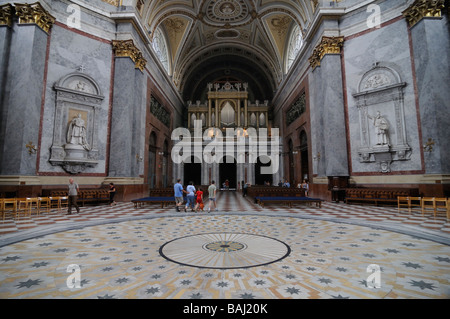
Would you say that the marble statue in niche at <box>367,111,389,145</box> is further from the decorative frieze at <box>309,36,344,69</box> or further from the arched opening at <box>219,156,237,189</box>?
the arched opening at <box>219,156,237,189</box>

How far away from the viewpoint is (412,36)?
31.7ft

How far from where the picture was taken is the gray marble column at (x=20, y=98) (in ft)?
28.8

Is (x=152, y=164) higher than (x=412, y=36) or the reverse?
the reverse

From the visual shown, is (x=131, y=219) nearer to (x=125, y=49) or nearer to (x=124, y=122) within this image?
(x=124, y=122)

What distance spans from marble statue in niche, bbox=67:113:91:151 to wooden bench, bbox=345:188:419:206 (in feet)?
40.9

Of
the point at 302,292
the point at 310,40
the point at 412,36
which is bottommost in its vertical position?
the point at 302,292

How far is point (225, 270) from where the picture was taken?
2.91 meters

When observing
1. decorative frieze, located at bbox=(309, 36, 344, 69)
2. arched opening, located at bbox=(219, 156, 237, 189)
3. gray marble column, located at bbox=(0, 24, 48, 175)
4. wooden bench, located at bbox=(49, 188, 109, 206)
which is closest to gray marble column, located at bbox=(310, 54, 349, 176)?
decorative frieze, located at bbox=(309, 36, 344, 69)

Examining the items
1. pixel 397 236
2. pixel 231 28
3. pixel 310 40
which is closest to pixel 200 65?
pixel 231 28

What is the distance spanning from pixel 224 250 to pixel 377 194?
850 cm

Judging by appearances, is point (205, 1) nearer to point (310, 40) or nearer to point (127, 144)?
point (310, 40)

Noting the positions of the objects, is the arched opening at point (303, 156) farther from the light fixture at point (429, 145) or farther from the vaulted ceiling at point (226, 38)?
the light fixture at point (429, 145)
